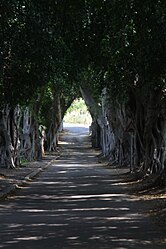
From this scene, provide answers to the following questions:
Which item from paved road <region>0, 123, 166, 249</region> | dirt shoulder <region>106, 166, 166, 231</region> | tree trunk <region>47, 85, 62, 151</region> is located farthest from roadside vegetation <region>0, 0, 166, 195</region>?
tree trunk <region>47, 85, 62, 151</region>

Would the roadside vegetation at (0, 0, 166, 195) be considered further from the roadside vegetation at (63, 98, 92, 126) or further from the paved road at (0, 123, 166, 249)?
the roadside vegetation at (63, 98, 92, 126)

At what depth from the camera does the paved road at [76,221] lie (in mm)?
9250

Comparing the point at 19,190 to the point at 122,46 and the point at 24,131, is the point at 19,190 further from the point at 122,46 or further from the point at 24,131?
Answer: the point at 24,131

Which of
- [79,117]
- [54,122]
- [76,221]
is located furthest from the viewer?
[79,117]

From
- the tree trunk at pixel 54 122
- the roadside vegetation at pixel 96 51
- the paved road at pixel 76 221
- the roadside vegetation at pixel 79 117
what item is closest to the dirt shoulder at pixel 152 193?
the paved road at pixel 76 221

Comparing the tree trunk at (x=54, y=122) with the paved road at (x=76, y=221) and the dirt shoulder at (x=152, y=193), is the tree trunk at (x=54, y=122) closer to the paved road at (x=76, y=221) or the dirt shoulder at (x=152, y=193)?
the dirt shoulder at (x=152, y=193)

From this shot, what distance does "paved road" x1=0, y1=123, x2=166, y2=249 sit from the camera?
9.25 m

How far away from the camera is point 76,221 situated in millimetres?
12094

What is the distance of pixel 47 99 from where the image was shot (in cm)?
5703

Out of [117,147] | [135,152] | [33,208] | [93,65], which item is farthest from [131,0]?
[117,147]

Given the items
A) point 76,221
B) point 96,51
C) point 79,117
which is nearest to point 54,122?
point 96,51

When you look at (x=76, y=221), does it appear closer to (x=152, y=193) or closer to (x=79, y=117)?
→ (x=152, y=193)

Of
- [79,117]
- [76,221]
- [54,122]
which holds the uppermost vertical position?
[79,117]

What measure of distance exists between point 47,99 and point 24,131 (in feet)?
34.9
